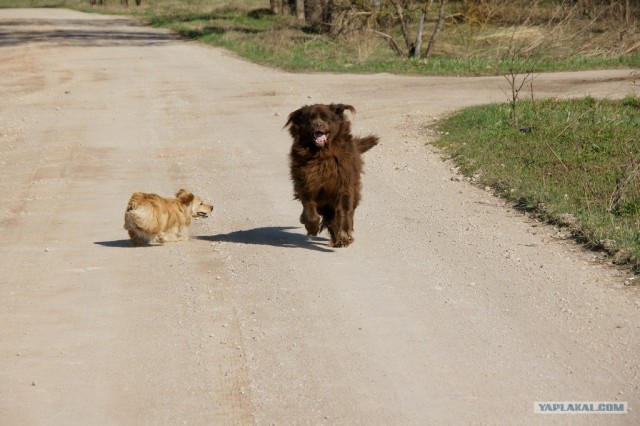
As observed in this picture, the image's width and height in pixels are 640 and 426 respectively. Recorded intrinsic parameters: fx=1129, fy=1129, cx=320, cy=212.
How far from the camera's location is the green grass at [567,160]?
11.3m

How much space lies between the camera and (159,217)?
35.4ft

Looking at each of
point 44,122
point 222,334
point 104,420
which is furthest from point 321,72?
point 104,420

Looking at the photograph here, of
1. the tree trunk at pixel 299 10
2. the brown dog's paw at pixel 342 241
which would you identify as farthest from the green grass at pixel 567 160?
the tree trunk at pixel 299 10

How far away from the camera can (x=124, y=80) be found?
2558 cm

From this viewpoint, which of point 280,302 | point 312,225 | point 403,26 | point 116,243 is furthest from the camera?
point 403,26

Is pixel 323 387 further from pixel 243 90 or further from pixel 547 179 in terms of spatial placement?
pixel 243 90

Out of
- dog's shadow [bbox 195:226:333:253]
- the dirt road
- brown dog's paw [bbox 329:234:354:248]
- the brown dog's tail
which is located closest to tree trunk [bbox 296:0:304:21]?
the dirt road

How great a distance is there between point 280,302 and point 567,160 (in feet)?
22.5

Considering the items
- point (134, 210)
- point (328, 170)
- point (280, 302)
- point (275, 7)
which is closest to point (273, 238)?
point (328, 170)

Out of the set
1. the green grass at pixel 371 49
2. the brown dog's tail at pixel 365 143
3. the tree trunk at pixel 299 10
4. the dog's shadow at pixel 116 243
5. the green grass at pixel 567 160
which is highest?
the tree trunk at pixel 299 10

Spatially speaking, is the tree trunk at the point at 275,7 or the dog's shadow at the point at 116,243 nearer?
the dog's shadow at the point at 116,243

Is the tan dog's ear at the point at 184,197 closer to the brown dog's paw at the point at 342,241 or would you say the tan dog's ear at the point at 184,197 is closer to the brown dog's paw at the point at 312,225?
the brown dog's paw at the point at 312,225

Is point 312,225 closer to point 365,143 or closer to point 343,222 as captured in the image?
point 343,222

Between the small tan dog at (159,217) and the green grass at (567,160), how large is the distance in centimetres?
372
